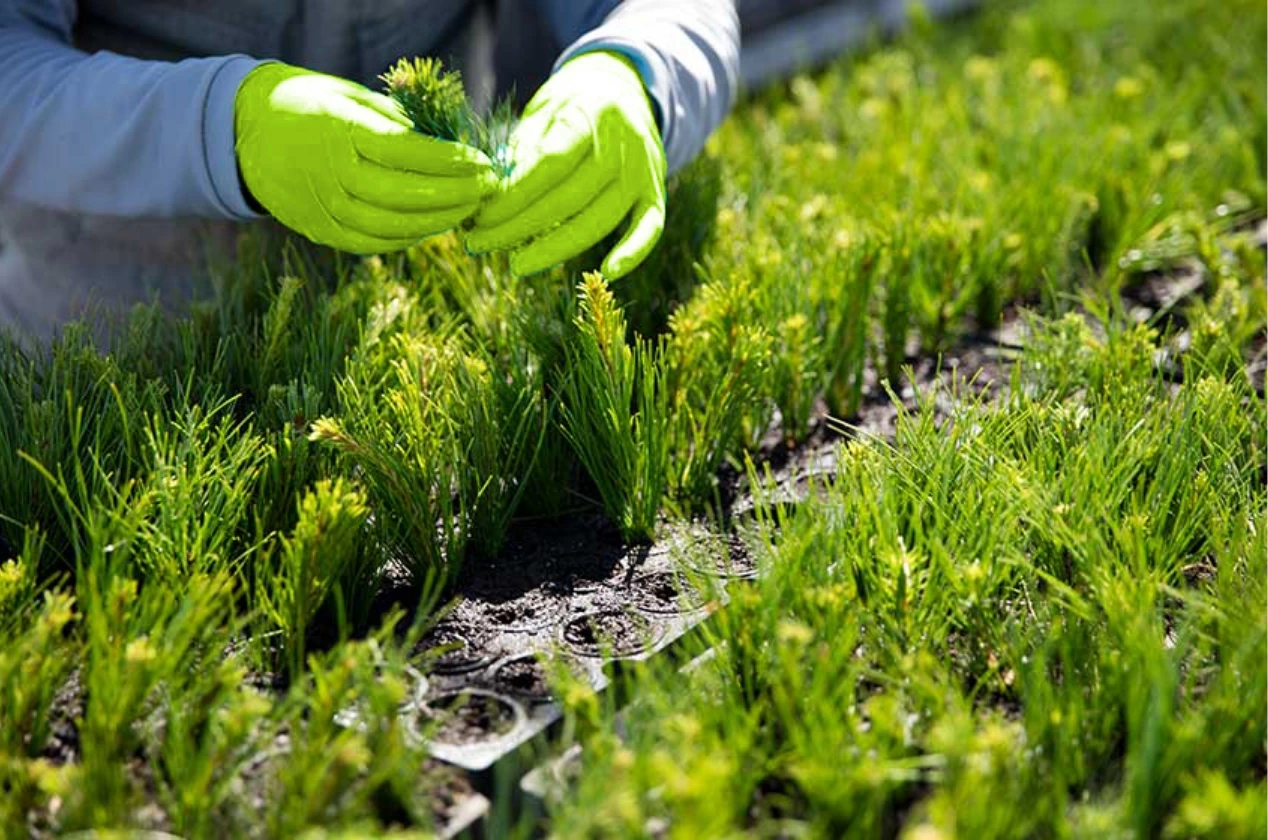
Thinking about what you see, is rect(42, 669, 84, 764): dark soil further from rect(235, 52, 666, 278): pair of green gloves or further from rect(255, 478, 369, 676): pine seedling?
rect(235, 52, 666, 278): pair of green gloves

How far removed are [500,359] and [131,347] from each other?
401 millimetres

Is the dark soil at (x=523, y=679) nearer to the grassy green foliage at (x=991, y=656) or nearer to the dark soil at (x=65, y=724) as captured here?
the grassy green foliage at (x=991, y=656)

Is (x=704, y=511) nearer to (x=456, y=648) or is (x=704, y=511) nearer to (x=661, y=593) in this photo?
(x=661, y=593)

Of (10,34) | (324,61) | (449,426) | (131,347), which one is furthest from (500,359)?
(10,34)

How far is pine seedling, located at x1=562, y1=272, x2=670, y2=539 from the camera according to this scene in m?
1.51

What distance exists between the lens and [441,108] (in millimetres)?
1546

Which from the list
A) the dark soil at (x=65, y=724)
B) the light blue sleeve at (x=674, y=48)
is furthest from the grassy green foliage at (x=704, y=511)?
the light blue sleeve at (x=674, y=48)

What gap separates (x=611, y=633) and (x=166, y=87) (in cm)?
80

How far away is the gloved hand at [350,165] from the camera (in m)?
1.55

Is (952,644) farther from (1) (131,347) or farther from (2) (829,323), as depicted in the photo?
(1) (131,347)

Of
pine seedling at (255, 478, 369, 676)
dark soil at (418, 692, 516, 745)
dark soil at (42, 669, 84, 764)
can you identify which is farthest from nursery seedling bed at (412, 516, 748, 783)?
dark soil at (42, 669, 84, 764)

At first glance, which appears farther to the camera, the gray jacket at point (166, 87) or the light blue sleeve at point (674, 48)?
the light blue sleeve at point (674, 48)

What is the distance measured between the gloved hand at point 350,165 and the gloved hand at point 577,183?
47 millimetres

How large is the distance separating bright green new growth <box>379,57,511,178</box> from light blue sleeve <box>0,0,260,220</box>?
8.4 inches
